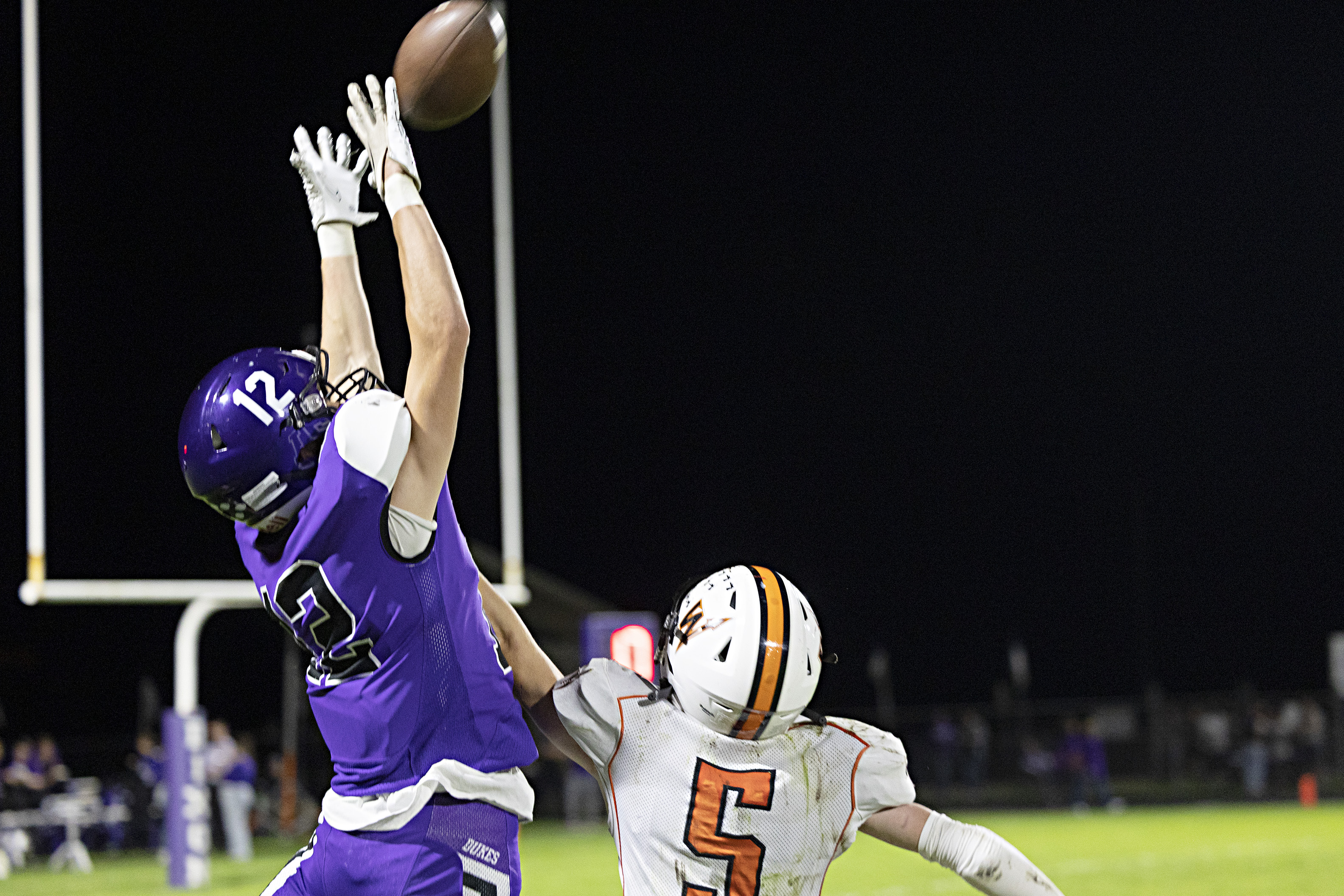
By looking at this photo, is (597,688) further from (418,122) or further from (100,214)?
(100,214)

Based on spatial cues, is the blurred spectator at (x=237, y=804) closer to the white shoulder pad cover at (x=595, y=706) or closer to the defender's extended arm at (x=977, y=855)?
the white shoulder pad cover at (x=595, y=706)

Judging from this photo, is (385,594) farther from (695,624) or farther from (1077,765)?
(1077,765)

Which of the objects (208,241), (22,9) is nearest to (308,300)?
(208,241)

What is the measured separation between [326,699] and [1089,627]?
49108 mm

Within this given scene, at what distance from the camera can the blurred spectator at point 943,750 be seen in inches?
979

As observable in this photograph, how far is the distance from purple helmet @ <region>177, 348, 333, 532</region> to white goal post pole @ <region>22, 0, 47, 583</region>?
901cm

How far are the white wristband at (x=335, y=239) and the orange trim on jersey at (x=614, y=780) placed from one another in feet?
4.33

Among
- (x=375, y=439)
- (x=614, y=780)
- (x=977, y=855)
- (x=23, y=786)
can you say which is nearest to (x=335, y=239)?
(x=375, y=439)

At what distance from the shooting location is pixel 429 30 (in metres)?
3.91

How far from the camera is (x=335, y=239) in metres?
3.60

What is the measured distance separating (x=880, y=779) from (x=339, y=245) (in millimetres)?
1790

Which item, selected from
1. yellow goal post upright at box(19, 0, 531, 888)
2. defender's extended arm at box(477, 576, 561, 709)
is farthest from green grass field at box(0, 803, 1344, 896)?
defender's extended arm at box(477, 576, 561, 709)

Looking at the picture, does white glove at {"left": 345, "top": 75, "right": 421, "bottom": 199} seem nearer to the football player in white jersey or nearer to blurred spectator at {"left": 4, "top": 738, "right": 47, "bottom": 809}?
the football player in white jersey

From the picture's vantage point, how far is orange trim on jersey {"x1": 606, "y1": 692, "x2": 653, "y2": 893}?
3.06m
